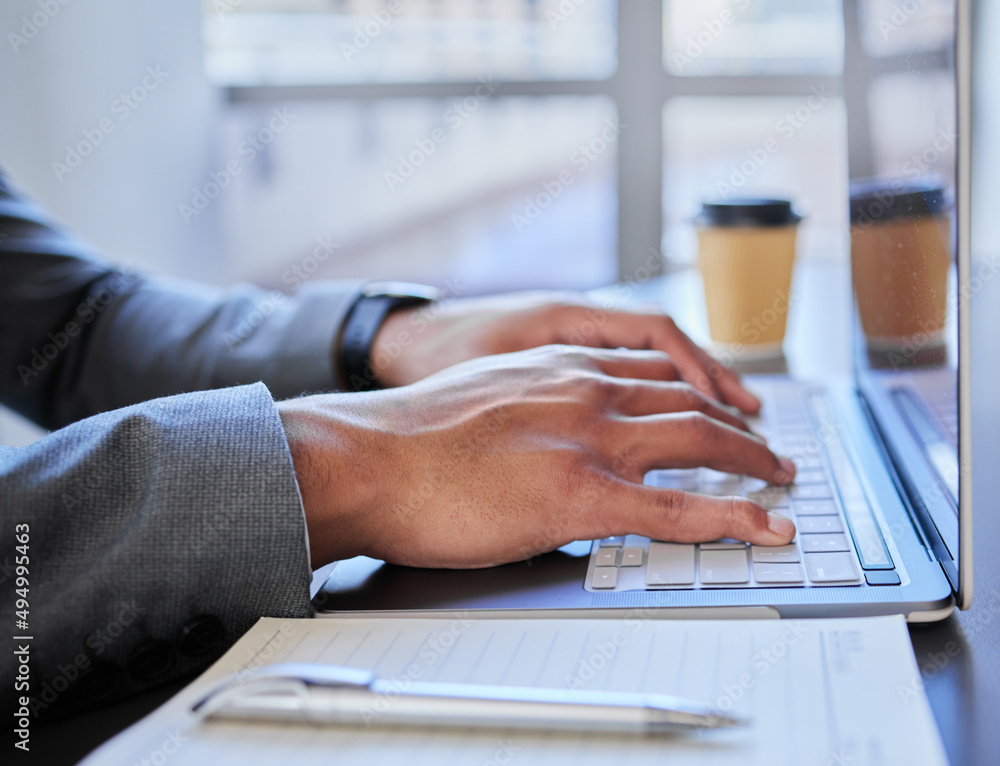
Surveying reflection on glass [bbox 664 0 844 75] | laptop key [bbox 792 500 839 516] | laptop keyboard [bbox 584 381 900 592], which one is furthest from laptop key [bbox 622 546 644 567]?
reflection on glass [bbox 664 0 844 75]

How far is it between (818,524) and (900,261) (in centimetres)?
25

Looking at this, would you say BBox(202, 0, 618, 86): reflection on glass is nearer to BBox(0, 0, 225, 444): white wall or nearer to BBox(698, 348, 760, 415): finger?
BBox(0, 0, 225, 444): white wall

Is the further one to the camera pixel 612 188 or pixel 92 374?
pixel 612 188

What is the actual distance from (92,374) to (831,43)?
2.70 m

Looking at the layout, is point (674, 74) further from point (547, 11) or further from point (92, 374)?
point (92, 374)

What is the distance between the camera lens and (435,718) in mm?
312

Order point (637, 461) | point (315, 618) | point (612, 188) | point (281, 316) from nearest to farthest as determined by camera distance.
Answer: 1. point (315, 618)
2. point (637, 461)
3. point (281, 316)
4. point (612, 188)

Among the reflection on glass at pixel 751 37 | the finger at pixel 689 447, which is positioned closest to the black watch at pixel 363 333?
the finger at pixel 689 447

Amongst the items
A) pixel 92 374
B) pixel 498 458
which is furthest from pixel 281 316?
pixel 498 458

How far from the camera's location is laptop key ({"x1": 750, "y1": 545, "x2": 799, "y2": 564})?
1.43 feet

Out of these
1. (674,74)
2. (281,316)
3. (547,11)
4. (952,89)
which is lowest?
(281,316)

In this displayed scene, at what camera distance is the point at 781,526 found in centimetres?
46

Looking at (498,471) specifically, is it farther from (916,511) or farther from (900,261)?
(900,261)

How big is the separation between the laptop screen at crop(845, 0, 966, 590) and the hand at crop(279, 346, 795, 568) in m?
0.09
